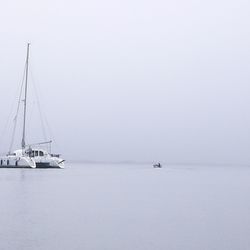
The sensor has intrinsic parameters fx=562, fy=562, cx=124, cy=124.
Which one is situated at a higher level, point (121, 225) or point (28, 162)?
point (28, 162)

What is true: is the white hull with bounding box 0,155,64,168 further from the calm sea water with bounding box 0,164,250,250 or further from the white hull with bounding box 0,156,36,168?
the calm sea water with bounding box 0,164,250,250

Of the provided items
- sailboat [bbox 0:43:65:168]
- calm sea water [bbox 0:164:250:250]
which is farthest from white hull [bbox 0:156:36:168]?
calm sea water [bbox 0:164:250:250]

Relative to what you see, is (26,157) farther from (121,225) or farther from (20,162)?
(121,225)

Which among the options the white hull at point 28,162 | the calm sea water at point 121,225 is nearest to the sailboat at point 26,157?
the white hull at point 28,162

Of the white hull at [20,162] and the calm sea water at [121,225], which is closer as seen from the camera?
the calm sea water at [121,225]

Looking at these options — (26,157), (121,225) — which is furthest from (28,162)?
(121,225)

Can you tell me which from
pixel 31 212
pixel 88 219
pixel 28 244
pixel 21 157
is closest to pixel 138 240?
pixel 28 244

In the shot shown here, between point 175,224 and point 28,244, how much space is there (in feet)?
37.1

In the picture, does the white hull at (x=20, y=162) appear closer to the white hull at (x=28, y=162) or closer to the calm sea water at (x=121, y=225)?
the white hull at (x=28, y=162)

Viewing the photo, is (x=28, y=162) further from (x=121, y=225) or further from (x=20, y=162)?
(x=121, y=225)

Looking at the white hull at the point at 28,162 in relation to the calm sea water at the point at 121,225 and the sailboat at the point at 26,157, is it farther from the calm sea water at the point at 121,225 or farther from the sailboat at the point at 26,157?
the calm sea water at the point at 121,225

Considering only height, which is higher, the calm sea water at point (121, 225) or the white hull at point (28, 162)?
the white hull at point (28, 162)

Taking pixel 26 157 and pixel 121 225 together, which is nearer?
pixel 121 225

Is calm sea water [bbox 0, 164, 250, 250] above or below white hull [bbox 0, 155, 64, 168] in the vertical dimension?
below
